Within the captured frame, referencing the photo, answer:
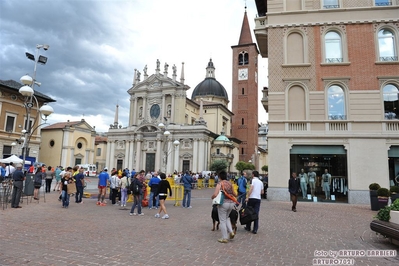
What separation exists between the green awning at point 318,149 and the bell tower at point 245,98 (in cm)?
4145

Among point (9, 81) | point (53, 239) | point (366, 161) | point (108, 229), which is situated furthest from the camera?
point (9, 81)

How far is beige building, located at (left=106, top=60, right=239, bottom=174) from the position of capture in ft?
158

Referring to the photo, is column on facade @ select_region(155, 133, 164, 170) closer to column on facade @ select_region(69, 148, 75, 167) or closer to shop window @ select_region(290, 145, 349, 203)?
column on facade @ select_region(69, 148, 75, 167)

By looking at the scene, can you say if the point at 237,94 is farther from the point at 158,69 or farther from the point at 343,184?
the point at 343,184

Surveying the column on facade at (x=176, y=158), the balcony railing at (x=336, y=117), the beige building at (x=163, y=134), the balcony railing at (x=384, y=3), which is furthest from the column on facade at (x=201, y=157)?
the balcony railing at (x=384, y=3)

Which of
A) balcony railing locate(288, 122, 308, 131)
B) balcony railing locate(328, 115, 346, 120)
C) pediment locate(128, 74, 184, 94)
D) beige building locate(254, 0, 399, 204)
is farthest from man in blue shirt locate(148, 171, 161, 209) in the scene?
pediment locate(128, 74, 184, 94)

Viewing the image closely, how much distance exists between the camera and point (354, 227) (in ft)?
29.6

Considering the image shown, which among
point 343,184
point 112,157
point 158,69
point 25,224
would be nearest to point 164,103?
point 158,69

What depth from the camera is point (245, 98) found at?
59.4 meters

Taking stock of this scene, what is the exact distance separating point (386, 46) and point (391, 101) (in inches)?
139

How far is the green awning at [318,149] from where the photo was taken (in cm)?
1689

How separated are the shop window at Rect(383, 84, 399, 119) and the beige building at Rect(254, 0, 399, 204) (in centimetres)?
5

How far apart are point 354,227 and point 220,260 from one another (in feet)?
19.3

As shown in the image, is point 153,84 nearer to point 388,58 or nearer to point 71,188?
point 388,58
